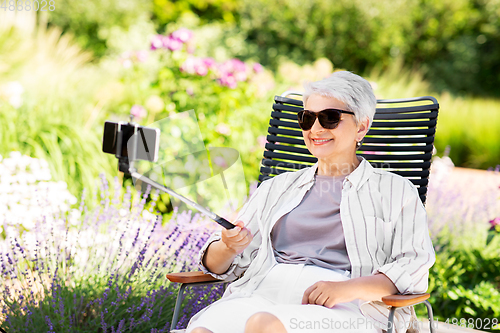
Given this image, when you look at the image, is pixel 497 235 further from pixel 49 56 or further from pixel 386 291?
pixel 49 56

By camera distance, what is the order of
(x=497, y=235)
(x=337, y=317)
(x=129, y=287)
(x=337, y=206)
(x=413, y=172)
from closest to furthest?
(x=337, y=317), (x=337, y=206), (x=129, y=287), (x=413, y=172), (x=497, y=235)

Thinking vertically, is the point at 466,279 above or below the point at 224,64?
below

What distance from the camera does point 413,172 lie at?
242cm

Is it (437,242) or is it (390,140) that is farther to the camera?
(437,242)

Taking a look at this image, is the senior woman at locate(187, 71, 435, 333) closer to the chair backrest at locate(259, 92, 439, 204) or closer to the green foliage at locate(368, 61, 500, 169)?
the chair backrest at locate(259, 92, 439, 204)

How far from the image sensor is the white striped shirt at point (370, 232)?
5.40ft

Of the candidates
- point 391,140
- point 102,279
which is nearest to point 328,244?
point 391,140

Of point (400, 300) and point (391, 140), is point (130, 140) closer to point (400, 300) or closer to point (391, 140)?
point (400, 300)

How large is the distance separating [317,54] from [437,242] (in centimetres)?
1071

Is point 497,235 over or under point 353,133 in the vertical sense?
under

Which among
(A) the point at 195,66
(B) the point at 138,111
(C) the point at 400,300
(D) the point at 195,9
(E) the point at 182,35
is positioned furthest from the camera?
(D) the point at 195,9

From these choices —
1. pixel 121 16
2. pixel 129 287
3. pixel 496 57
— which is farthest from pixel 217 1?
pixel 129 287

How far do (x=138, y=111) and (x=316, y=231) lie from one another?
296cm

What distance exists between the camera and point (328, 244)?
1.83 m
